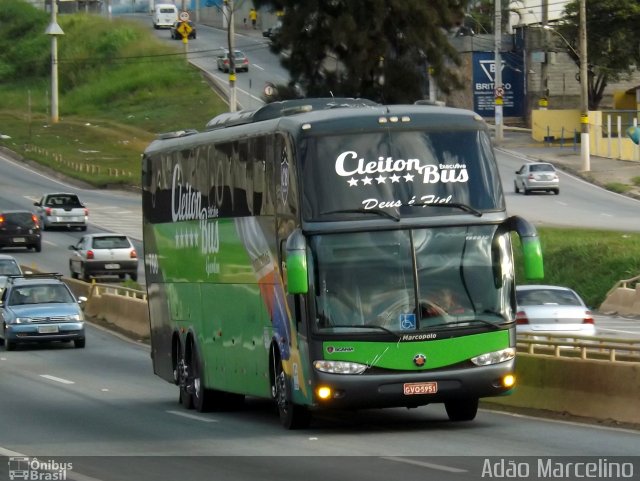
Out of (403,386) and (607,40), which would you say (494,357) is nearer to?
(403,386)

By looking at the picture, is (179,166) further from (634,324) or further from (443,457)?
(634,324)

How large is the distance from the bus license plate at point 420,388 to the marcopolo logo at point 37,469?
3781 millimetres

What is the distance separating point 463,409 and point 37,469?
6011mm

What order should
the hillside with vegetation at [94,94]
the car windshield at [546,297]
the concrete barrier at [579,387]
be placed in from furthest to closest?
the hillside with vegetation at [94,94] → the car windshield at [546,297] → the concrete barrier at [579,387]

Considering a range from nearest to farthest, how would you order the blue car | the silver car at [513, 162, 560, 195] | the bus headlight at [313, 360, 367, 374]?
the bus headlight at [313, 360, 367, 374], the blue car, the silver car at [513, 162, 560, 195]

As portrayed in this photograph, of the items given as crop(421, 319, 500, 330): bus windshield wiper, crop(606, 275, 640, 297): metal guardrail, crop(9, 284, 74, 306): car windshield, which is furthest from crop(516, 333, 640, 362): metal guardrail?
crop(606, 275, 640, 297): metal guardrail

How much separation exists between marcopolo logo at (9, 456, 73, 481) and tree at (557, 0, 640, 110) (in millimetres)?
75451

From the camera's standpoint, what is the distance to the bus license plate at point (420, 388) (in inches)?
643

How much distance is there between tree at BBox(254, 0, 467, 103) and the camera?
215ft

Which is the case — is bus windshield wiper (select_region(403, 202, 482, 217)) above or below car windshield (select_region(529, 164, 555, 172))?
above

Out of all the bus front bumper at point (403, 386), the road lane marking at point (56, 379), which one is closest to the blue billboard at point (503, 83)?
the road lane marking at point (56, 379)

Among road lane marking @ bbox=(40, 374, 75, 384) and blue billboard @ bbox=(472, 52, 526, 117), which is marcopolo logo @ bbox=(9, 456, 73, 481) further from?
blue billboard @ bbox=(472, 52, 526, 117)

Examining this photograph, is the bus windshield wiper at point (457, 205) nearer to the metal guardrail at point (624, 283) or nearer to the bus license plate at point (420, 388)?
the bus license plate at point (420, 388)

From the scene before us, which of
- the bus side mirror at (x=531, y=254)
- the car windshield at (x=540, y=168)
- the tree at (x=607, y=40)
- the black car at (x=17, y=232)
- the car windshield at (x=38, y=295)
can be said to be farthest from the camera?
the tree at (x=607, y=40)
